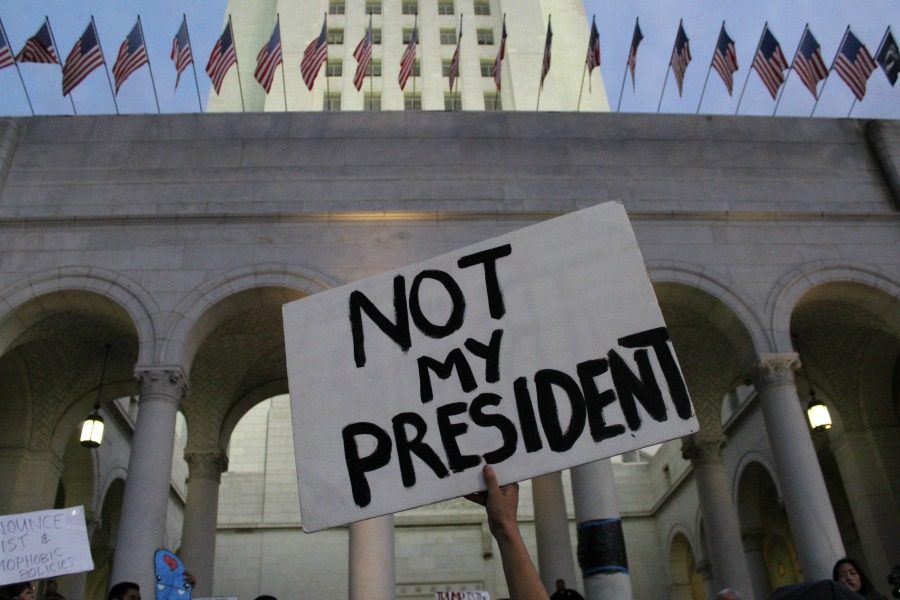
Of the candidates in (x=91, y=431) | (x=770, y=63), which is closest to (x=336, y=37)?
(x=770, y=63)

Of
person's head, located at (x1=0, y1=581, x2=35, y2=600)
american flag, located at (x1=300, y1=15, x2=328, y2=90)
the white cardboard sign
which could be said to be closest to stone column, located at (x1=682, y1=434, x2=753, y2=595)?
american flag, located at (x1=300, y1=15, x2=328, y2=90)

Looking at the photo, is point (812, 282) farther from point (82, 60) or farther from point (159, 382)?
point (82, 60)

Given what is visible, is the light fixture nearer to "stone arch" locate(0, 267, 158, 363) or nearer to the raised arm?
"stone arch" locate(0, 267, 158, 363)

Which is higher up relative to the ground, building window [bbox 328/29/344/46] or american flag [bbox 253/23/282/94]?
building window [bbox 328/29/344/46]

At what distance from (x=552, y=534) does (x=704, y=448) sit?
17.5 feet

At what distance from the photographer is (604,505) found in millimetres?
13352

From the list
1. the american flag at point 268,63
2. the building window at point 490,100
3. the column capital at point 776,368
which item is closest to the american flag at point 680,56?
the column capital at point 776,368

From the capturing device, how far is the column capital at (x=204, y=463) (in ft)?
60.7

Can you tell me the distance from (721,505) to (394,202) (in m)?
9.91

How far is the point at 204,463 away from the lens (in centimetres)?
1861

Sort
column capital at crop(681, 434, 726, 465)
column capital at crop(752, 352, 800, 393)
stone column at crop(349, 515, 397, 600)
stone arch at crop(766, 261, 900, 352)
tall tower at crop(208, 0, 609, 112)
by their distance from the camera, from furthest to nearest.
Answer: tall tower at crop(208, 0, 609, 112), column capital at crop(681, 434, 726, 465), stone arch at crop(766, 261, 900, 352), column capital at crop(752, 352, 800, 393), stone column at crop(349, 515, 397, 600)

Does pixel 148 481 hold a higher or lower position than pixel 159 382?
lower

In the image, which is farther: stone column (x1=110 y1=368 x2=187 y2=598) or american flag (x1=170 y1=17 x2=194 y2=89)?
american flag (x1=170 y1=17 x2=194 y2=89)

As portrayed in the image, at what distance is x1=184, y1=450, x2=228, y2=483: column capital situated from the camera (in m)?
18.5
